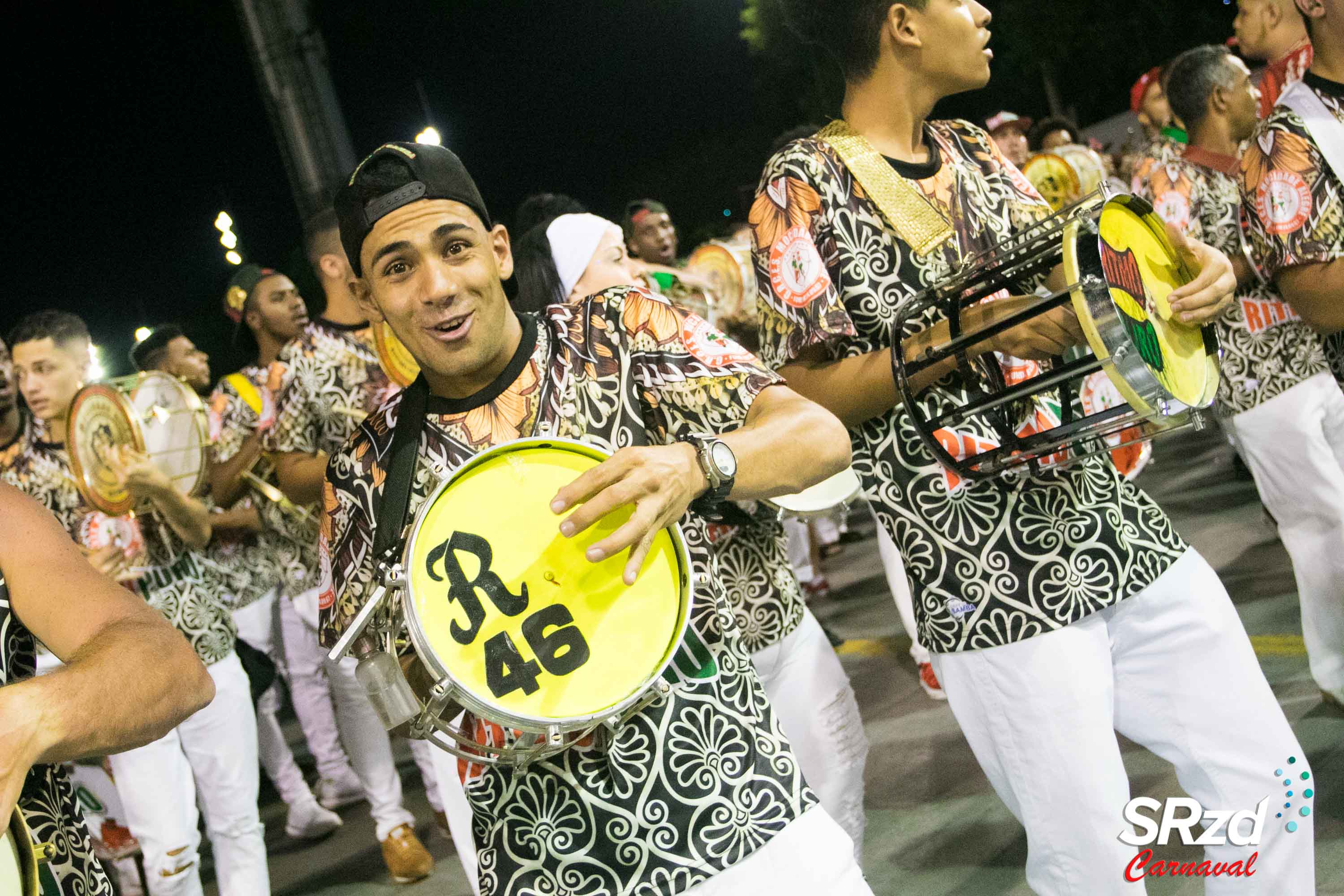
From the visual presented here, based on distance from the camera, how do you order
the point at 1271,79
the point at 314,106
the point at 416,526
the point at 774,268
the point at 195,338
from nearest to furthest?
the point at 416,526
the point at 774,268
the point at 1271,79
the point at 314,106
the point at 195,338

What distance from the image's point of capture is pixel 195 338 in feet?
93.5

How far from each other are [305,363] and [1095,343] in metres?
3.61

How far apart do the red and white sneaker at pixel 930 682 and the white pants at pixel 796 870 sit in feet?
12.0

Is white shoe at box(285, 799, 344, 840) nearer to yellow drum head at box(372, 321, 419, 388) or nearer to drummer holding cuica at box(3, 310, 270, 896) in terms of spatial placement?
drummer holding cuica at box(3, 310, 270, 896)

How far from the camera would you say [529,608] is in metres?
1.91

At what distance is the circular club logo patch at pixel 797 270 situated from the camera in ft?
8.75

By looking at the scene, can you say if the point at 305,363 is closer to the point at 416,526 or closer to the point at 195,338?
the point at 416,526

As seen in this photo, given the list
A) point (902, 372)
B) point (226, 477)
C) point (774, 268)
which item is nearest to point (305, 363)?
point (226, 477)

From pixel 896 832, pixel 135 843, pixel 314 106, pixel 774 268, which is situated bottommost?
pixel 896 832

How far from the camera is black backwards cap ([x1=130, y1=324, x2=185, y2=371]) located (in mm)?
7566

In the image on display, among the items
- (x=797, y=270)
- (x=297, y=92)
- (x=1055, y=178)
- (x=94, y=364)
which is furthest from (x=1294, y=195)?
(x=297, y=92)

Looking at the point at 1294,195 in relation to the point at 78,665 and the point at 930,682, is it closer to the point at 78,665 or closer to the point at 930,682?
the point at 78,665

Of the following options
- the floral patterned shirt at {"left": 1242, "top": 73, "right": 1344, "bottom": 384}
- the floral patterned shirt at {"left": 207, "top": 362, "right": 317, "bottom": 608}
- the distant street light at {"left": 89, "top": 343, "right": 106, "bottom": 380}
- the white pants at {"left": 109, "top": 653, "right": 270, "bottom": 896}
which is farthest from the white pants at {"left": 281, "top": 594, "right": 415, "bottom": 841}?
the floral patterned shirt at {"left": 1242, "top": 73, "right": 1344, "bottom": 384}

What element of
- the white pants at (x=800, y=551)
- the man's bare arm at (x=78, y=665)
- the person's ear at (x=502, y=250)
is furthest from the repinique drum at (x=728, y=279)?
the man's bare arm at (x=78, y=665)
